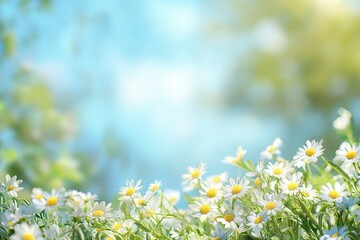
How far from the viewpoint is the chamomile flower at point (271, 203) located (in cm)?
100

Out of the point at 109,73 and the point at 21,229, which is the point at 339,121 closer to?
the point at 21,229

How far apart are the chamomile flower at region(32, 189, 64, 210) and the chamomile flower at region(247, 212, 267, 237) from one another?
0.99 ft

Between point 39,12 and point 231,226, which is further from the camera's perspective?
point 39,12

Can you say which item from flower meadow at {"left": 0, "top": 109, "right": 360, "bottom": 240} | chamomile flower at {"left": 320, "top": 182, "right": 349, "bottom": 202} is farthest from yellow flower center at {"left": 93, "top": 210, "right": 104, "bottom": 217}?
chamomile flower at {"left": 320, "top": 182, "right": 349, "bottom": 202}

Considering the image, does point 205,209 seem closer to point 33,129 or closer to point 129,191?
point 129,191

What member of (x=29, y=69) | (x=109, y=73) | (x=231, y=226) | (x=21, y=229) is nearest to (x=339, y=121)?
(x=231, y=226)

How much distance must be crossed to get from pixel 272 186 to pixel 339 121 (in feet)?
1.00

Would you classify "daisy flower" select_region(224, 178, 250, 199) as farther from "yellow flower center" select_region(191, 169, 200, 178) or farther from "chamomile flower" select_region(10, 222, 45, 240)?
"chamomile flower" select_region(10, 222, 45, 240)

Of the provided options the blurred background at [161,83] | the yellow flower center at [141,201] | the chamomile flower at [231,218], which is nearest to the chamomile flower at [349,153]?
the chamomile flower at [231,218]

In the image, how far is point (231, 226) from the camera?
1024 millimetres

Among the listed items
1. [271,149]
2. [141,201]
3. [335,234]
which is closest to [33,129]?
[271,149]

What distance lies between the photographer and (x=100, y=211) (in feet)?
3.56

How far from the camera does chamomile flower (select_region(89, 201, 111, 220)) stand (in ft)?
3.53

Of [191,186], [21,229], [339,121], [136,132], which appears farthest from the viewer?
[136,132]
